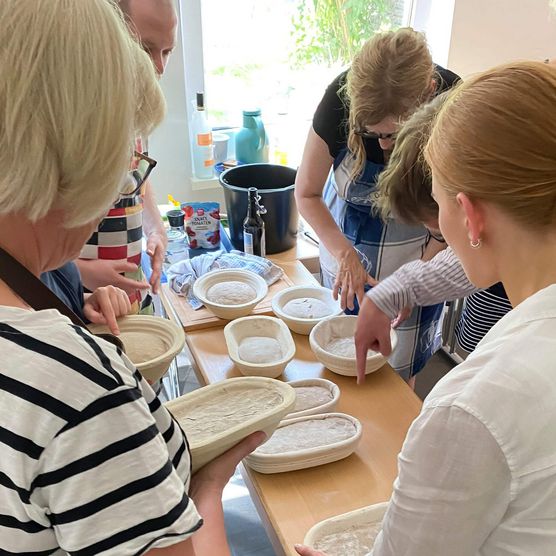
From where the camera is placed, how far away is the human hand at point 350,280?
1.57 metres

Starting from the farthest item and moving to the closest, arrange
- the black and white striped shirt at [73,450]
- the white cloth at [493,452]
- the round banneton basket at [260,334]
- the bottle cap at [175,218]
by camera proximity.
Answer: the bottle cap at [175,218]
the round banneton basket at [260,334]
the white cloth at [493,452]
the black and white striped shirt at [73,450]

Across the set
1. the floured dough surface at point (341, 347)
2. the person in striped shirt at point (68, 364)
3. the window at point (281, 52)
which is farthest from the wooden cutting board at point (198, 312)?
the window at point (281, 52)

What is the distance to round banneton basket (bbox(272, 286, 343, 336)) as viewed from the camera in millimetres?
1480

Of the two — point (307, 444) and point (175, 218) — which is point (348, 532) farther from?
point (175, 218)

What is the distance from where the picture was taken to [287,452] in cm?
108

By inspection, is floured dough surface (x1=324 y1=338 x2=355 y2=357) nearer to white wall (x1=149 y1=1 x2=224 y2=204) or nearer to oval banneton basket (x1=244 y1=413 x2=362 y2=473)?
oval banneton basket (x1=244 y1=413 x2=362 y2=473)

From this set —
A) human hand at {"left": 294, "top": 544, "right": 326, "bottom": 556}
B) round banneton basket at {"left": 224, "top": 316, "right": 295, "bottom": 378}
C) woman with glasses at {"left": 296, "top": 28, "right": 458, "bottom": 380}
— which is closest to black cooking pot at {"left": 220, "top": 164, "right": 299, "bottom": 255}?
woman with glasses at {"left": 296, "top": 28, "right": 458, "bottom": 380}

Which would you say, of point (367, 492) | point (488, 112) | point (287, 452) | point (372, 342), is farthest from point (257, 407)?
point (488, 112)

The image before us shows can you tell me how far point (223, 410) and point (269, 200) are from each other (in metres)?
1.07

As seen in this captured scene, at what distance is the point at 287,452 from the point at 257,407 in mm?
126

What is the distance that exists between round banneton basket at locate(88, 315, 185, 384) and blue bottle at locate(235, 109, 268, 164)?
4.72ft

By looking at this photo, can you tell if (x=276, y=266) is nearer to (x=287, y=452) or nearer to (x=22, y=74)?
(x=287, y=452)

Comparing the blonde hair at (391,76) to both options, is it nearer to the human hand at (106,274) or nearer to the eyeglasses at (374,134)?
the eyeglasses at (374,134)

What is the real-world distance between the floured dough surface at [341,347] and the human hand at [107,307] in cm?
51
